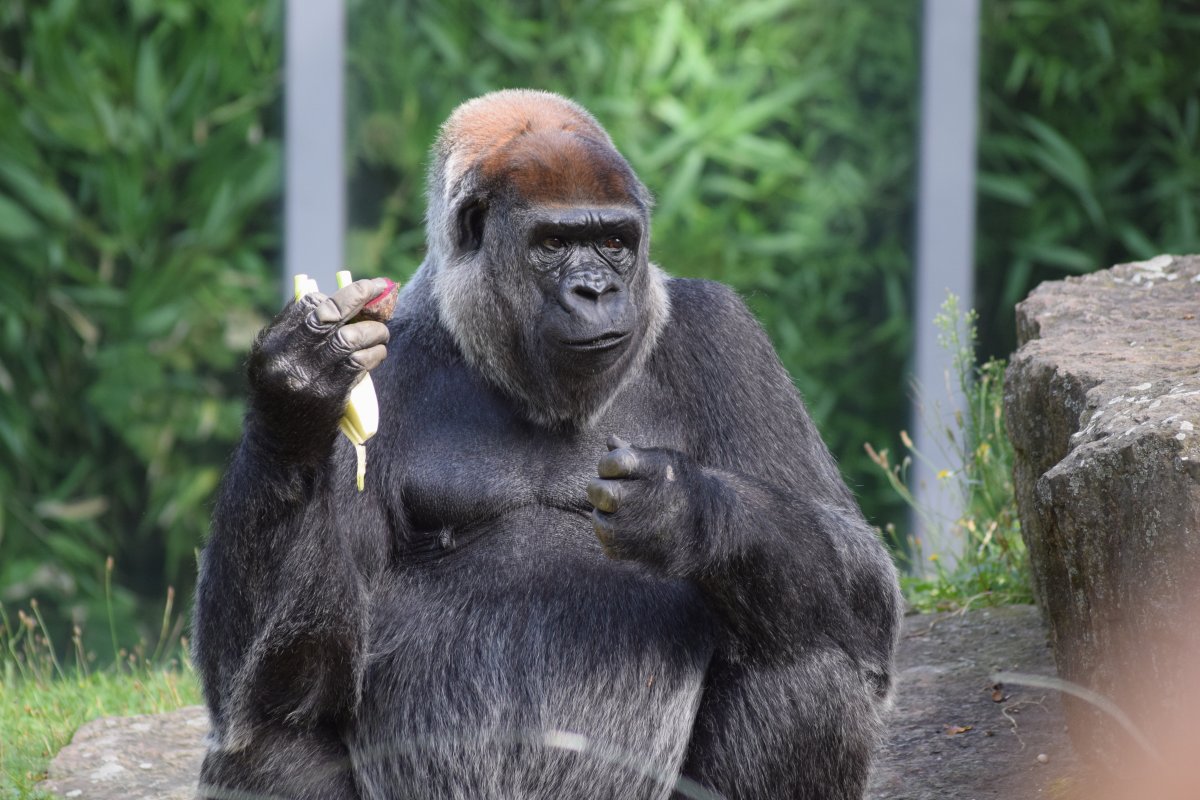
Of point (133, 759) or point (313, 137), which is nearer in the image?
point (133, 759)

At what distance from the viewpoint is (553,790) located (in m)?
3.34

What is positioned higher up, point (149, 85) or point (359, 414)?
point (149, 85)

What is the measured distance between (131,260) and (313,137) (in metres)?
1.08

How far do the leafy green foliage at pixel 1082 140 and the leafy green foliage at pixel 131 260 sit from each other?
3680 mm

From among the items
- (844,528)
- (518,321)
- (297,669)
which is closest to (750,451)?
(844,528)

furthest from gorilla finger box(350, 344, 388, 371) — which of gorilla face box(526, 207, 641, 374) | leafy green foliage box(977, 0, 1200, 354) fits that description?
leafy green foliage box(977, 0, 1200, 354)

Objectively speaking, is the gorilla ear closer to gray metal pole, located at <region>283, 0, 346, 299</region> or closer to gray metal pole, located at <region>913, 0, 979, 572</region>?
gray metal pole, located at <region>283, 0, 346, 299</region>

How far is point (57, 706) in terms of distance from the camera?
4.95 meters

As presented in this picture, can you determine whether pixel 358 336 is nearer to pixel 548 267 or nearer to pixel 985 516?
pixel 548 267

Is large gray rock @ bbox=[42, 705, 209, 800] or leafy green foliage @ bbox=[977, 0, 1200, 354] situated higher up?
leafy green foliage @ bbox=[977, 0, 1200, 354]

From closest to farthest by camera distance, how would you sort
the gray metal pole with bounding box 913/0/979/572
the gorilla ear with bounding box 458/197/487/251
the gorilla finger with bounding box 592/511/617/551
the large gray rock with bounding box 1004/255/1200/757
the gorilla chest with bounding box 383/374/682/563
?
the large gray rock with bounding box 1004/255/1200/757 < the gorilla finger with bounding box 592/511/617/551 < the gorilla chest with bounding box 383/374/682/563 < the gorilla ear with bounding box 458/197/487/251 < the gray metal pole with bounding box 913/0/979/572

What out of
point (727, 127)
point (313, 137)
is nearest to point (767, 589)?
point (727, 127)

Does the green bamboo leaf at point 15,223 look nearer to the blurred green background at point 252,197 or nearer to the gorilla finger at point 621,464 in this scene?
the blurred green background at point 252,197

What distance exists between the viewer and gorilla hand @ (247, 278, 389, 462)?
3002 millimetres
